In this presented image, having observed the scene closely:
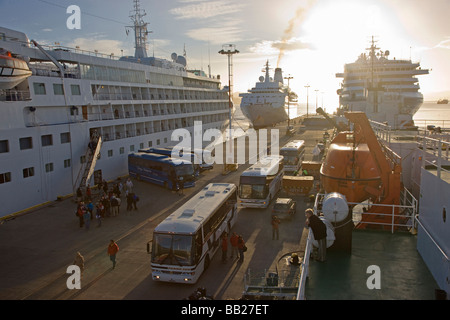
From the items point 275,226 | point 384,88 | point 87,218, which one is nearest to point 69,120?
point 87,218

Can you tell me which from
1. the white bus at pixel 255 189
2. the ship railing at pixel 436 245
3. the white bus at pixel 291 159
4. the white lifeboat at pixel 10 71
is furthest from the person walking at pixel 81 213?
the white bus at pixel 291 159

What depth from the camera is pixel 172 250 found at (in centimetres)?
1284

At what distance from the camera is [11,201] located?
72.2 ft

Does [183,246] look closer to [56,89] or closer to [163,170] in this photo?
[163,170]

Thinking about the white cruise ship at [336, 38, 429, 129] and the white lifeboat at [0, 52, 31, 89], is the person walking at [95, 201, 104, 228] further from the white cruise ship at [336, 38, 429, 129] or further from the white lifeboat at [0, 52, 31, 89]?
the white cruise ship at [336, 38, 429, 129]

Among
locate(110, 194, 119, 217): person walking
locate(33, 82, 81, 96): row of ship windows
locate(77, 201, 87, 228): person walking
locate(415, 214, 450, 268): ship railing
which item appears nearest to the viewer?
locate(415, 214, 450, 268): ship railing

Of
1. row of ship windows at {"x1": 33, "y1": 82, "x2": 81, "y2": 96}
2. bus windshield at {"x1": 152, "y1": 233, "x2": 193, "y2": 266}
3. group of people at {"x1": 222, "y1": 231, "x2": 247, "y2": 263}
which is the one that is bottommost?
group of people at {"x1": 222, "y1": 231, "x2": 247, "y2": 263}

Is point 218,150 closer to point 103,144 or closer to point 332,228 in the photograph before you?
point 103,144

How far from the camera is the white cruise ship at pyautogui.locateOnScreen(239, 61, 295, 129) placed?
85.8 meters

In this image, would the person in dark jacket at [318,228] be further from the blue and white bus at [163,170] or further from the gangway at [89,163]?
the gangway at [89,163]

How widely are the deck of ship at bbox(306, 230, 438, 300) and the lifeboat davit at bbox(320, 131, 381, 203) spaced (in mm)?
4732

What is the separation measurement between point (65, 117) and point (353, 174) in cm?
2212

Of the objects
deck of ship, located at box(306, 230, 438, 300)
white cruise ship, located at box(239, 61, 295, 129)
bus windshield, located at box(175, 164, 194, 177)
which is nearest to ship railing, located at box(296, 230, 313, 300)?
deck of ship, located at box(306, 230, 438, 300)
